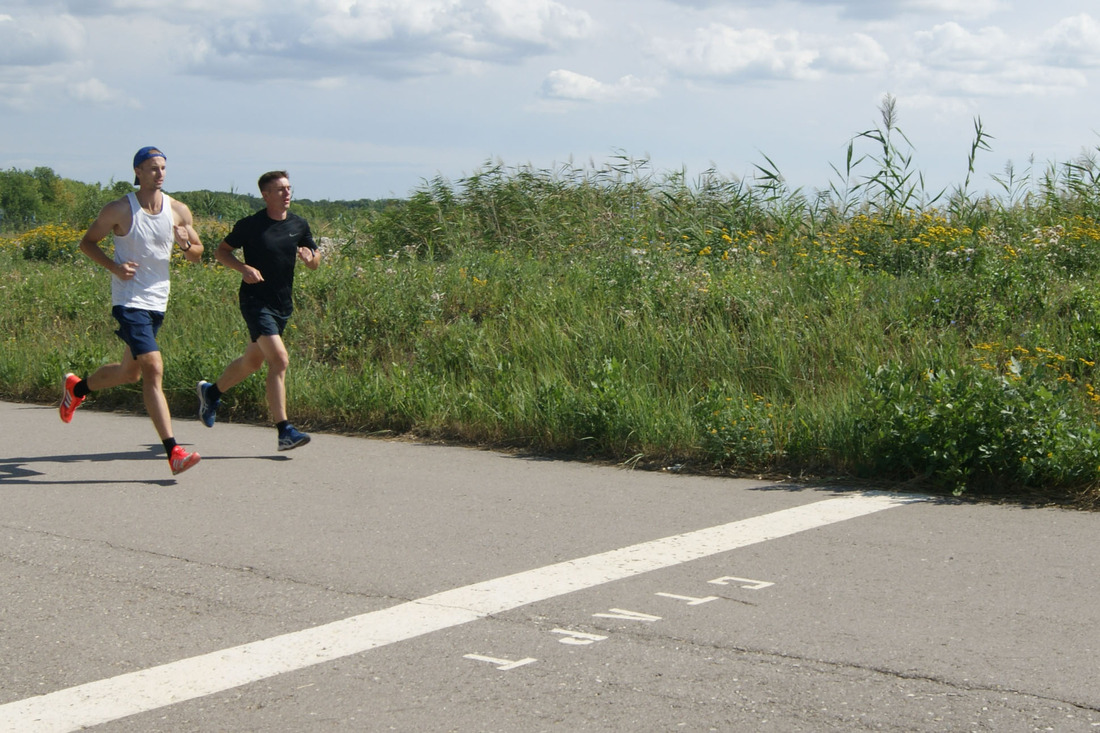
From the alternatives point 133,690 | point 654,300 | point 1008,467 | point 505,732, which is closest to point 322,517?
point 133,690

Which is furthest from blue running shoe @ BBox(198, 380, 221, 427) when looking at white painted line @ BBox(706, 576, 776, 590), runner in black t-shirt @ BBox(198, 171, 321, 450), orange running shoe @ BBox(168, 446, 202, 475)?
white painted line @ BBox(706, 576, 776, 590)

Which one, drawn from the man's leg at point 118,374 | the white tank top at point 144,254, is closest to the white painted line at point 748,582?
the white tank top at point 144,254

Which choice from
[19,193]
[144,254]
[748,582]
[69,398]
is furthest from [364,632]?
[19,193]

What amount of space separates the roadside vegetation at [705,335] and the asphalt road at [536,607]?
54cm

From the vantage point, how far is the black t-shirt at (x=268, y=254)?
329 inches

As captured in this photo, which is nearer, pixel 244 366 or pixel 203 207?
Answer: pixel 244 366

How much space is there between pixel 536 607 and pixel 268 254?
4.50 meters

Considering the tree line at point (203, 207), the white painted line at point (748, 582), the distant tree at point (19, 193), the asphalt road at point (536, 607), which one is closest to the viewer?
the asphalt road at point (536, 607)

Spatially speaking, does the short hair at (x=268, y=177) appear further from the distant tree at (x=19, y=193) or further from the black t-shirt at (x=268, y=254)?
the distant tree at (x=19, y=193)

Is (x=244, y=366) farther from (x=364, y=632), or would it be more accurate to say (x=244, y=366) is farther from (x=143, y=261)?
(x=364, y=632)

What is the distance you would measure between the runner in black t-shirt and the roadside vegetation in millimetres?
1092

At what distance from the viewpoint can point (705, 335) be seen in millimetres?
9375

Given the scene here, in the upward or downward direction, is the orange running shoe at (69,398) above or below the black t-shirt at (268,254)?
below

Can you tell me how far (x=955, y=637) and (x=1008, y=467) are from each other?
8.56 feet
